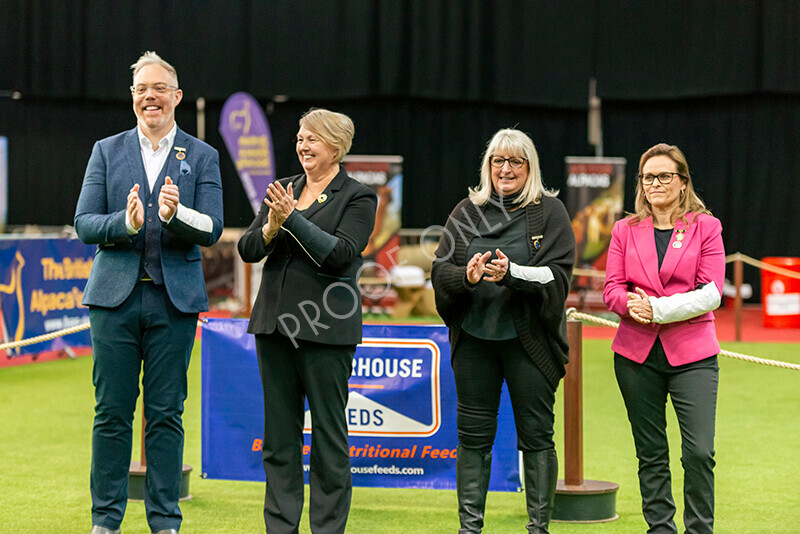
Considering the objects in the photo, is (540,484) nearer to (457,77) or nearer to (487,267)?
(487,267)

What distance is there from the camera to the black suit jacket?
3162 millimetres

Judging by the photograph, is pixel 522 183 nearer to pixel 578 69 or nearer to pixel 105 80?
pixel 578 69

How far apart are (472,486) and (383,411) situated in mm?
802

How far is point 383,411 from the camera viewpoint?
408 cm

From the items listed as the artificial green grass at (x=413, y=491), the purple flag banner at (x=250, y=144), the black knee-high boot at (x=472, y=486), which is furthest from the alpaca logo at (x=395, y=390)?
the purple flag banner at (x=250, y=144)

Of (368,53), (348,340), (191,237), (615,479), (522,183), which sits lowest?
(615,479)

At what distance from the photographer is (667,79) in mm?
14234

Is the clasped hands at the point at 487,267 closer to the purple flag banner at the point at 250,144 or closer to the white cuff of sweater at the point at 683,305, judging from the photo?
the white cuff of sweater at the point at 683,305

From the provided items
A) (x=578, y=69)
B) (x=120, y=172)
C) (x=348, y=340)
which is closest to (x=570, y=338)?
(x=348, y=340)

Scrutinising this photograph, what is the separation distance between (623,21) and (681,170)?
38.2 ft

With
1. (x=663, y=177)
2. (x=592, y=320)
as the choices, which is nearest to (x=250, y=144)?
(x=592, y=320)

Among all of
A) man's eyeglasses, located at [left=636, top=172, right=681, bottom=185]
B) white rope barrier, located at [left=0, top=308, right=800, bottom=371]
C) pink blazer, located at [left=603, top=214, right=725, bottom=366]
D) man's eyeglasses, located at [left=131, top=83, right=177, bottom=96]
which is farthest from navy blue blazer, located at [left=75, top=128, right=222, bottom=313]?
man's eyeglasses, located at [left=636, top=172, right=681, bottom=185]

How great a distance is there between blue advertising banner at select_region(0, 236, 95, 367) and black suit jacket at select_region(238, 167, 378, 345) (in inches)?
210

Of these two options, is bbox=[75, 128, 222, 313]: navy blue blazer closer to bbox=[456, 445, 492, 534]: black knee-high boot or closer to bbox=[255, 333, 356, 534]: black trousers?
bbox=[255, 333, 356, 534]: black trousers
